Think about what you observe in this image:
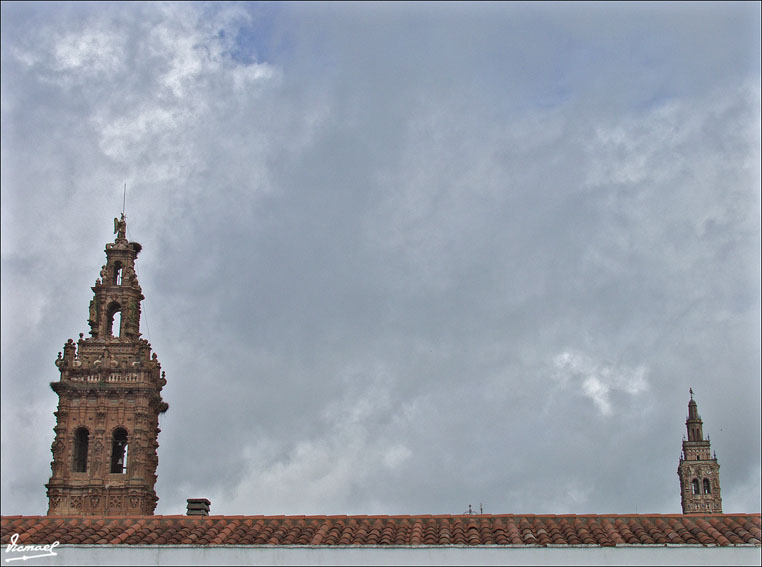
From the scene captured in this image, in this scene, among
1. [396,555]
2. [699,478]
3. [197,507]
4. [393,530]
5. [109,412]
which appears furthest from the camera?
[699,478]

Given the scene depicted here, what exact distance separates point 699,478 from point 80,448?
172ft

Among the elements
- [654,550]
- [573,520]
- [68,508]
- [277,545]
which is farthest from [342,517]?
[68,508]

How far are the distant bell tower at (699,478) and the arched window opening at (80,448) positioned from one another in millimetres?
50705

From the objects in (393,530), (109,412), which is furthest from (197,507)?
(109,412)

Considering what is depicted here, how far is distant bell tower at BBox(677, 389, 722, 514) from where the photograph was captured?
80.2 meters

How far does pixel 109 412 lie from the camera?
45844 millimetres

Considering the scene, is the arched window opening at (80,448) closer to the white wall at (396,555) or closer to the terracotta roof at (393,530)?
the terracotta roof at (393,530)

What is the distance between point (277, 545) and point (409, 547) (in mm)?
2461

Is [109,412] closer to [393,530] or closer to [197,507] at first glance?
[197,507]

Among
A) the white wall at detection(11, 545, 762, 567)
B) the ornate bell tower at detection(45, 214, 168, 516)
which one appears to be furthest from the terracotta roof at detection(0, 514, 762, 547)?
the ornate bell tower at detection(45, 214, 168, 516)

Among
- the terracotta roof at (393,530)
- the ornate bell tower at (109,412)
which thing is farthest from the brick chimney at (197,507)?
the ornate bell tower at (109,412)

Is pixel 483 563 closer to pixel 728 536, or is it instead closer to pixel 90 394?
pixel 728 536

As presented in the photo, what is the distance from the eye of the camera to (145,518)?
22.0m

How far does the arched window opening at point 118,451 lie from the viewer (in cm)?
4581
